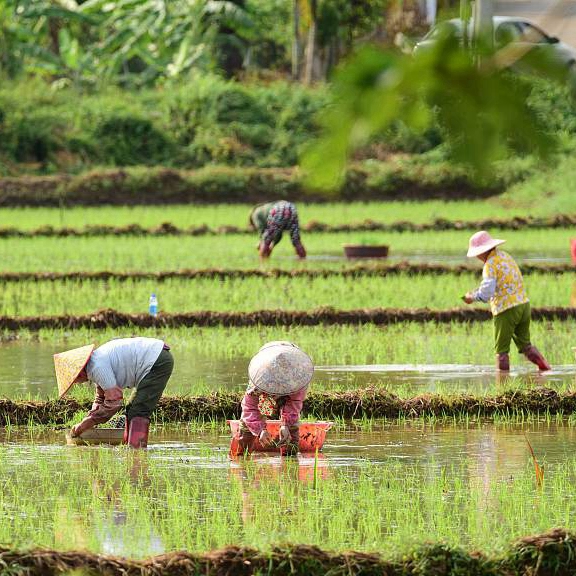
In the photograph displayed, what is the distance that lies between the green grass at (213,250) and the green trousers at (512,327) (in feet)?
26.1

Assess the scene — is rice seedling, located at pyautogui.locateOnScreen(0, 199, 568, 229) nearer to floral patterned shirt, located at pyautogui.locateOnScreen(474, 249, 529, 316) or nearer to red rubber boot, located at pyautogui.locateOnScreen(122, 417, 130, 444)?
floral patterned shirt, located at pyautogui.locateOnScreen(474, 249, 529, 316)

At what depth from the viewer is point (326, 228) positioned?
77.2 ft

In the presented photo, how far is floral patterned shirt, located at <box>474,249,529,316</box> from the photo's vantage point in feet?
30.3

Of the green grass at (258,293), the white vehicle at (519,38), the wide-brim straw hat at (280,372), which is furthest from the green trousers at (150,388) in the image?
Answer: the green grass at (258,293)

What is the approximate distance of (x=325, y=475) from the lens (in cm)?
616

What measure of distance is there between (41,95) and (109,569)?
29.1m

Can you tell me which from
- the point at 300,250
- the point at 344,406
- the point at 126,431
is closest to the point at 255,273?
the point at 300,250

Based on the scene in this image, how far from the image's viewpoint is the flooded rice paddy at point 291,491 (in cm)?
488

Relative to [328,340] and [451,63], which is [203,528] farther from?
[328,340]

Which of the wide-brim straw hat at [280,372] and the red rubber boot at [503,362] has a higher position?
the wide-brim straw hat at [280,372]

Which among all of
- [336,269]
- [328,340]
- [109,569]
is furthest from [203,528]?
[336,269]

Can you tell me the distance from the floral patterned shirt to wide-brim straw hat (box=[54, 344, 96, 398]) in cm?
334

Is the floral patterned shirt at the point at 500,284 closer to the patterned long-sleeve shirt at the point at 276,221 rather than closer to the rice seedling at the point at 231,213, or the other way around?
the patterned long-sleeve shirt at the point at 276,221

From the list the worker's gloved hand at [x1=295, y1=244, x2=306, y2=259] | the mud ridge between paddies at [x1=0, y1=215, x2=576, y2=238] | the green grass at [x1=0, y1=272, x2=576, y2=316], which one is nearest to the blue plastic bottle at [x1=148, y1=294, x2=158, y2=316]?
the green grass at [x1=0, y1=272, x2=576, y2=316]
